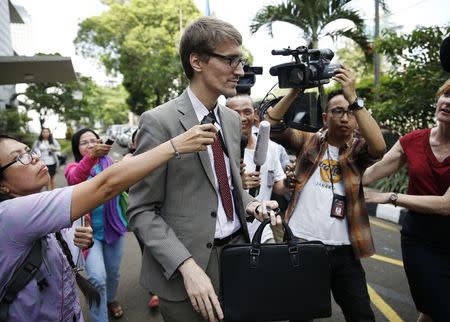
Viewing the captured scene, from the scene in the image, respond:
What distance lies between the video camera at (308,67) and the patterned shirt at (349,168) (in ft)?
1.57

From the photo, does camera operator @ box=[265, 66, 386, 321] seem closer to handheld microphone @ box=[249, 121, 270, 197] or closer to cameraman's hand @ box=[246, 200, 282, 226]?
handheld microphone @ box=[249, 121, 270, 197]

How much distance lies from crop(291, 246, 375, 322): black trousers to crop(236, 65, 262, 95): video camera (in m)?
1.54

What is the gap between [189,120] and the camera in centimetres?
171

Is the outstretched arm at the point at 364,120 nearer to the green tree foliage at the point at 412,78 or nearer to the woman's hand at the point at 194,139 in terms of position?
the woman's hand at the point at 194,139

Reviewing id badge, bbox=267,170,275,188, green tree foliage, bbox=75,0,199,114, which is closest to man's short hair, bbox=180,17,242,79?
id badge, bbox=267,170,275,188

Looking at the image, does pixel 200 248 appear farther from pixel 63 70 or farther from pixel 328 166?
pixel 63 70

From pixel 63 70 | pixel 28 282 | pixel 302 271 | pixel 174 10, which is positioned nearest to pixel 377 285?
pixel 302 271

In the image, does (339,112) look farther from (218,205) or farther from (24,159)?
(24,159)

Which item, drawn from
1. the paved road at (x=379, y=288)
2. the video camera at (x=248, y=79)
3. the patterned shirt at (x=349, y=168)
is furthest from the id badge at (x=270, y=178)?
the paved road at (x=379, y=288)

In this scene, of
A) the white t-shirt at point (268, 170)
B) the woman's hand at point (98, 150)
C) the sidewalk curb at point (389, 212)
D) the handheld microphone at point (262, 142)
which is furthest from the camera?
the sidewalk curb at point (389, 212)

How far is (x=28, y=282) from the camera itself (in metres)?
1.50

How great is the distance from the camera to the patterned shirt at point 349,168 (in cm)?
237

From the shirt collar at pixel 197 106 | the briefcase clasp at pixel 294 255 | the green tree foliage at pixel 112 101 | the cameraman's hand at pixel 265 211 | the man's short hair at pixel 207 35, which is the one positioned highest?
the man's short hair at pixel 207 35

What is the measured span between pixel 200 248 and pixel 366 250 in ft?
3.87
